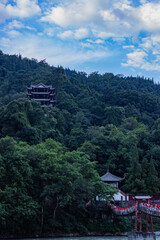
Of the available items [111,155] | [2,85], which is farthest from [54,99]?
[111,155]

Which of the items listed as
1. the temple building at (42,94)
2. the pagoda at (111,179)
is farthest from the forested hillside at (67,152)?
the temple building at (42,94)

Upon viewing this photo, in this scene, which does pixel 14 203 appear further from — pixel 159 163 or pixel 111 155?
pixel 159 163

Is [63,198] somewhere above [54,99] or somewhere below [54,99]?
below

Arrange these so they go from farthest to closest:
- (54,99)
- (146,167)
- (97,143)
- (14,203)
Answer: (54,99)
(97,143)
(146,167)
(14,203)

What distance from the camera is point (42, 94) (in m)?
58.5

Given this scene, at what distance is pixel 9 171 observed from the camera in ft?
78.5

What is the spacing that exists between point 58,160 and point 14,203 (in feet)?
15.9

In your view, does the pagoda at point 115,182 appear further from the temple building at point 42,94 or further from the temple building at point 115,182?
the temple building at point 42,94

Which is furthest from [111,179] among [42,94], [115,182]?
[42,94]

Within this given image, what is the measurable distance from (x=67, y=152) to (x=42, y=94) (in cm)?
3183

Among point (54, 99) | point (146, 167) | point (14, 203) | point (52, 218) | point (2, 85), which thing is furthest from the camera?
point (2, 85)

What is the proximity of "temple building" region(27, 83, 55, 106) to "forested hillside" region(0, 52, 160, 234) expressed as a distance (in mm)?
1306

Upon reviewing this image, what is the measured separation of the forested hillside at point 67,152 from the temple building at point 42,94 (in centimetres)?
131

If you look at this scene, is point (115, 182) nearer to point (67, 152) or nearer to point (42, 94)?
point (67, 152)
